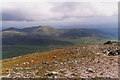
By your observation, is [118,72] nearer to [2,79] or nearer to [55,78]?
[55,78]

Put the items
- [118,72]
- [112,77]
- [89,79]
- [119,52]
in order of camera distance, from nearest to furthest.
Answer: [89,79]
[112,77]
[118,72]
[119,52]

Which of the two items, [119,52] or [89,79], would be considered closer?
[89,79]

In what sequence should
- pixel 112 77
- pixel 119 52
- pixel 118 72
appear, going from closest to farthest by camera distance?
pixel 112 77 < pixel 118 72 < pixel 119 52

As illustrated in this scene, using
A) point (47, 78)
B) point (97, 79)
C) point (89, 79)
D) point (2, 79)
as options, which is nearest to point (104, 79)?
point (97, 79)

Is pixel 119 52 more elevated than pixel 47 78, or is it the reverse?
pixel 119 52

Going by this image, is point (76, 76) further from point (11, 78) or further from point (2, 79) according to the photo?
point (2, 79)

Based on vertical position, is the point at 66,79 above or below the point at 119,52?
below

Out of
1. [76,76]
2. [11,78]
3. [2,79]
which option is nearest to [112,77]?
[76,76]

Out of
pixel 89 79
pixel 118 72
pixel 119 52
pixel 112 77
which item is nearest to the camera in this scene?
pixel 89 79

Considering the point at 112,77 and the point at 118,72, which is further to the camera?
the point at 118,72

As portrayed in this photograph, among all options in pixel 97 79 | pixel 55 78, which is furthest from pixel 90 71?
pixel 55 78
